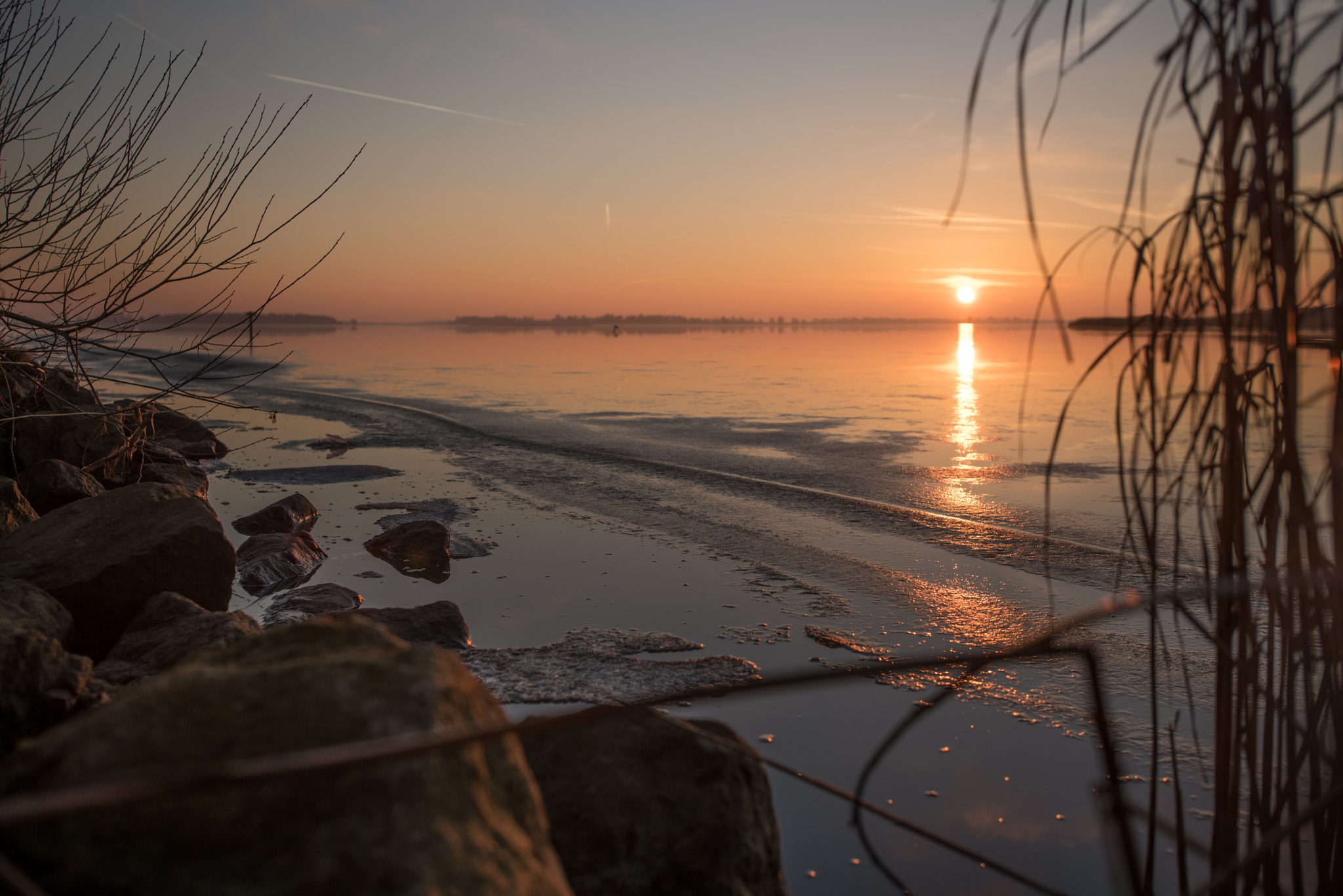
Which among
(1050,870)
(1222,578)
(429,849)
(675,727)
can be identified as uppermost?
(1222,578)

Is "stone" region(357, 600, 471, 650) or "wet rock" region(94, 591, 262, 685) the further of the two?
"stone" region(357, 600, 471, 650)

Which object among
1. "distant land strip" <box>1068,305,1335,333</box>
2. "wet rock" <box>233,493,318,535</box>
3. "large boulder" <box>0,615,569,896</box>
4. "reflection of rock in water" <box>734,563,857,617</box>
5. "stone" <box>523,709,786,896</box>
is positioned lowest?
"reflection of rock in water" <box>734,563,857,617</box>

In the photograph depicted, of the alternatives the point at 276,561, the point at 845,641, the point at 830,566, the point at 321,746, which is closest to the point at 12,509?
the point at 276,561

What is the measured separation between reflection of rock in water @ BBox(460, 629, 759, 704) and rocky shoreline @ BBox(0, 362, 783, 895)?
20 millimetres

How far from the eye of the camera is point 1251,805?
161cm

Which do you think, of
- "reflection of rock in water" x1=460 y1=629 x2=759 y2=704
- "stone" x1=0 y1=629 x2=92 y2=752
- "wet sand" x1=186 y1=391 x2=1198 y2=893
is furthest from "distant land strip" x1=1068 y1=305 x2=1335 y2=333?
"reflection of rock in water" x1=460 y1=629 x2=759 y2=704

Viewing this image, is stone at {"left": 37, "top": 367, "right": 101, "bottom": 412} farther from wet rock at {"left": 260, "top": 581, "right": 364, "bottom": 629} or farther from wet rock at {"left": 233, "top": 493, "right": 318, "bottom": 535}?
wet rock at {"left": 260, "top": 581, "right": 364, "bottom": 629}

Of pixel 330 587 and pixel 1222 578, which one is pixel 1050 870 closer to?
pixel 1222 578

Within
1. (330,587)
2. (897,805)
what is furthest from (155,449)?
(897,805)

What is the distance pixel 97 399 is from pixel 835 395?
56.3 ft

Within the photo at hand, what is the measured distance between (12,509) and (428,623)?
2703 mm

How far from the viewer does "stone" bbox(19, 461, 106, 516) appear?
5949mm

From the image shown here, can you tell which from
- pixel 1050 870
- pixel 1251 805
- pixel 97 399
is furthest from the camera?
pixel 97 399

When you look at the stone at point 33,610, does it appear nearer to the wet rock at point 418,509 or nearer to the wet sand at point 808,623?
the wet sand at point 808,623
